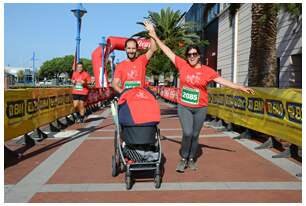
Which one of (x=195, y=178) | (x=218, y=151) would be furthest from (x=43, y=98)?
(x=195, y=178)

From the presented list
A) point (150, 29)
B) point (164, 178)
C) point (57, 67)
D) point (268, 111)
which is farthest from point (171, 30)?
point (57, 67)

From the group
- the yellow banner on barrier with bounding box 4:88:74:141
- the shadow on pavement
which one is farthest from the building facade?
the shadow on pavement

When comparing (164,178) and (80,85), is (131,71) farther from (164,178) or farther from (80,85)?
(80,85)

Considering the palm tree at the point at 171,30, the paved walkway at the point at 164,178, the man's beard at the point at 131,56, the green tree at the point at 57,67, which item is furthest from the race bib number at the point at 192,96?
the green tree at the point at 57,67

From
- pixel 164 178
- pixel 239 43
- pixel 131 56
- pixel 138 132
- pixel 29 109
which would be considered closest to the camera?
pixel 138 132

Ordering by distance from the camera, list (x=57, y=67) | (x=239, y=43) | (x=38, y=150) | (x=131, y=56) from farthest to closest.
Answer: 1. (x=57, y=67)
2. (x=239, y=43)
3. (x=38, y=150)
4. (x=131, y=56)

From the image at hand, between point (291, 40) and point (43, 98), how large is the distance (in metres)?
16.5

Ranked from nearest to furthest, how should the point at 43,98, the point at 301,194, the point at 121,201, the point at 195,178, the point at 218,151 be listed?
the point at 121,201 < the point at 301,194 < the point at 195,178 < the point at 218,151 < the point at 43,98

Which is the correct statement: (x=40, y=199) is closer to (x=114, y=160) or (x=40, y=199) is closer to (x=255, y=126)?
(x=114, y=160)

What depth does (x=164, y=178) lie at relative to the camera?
5.91 m

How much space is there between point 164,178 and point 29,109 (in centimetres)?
401

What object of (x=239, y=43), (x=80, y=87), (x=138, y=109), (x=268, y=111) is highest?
(x=239, y=43)

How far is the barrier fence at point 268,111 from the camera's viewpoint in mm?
7324

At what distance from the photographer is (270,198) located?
16.2ft
